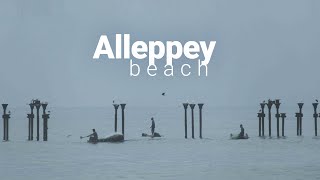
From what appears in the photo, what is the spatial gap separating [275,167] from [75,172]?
44.5 feet

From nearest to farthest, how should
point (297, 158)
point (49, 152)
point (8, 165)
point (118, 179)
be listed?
point (118, 179) → point (8, 165) → point (297, 158) → point (49, 152)

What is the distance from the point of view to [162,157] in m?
51.8

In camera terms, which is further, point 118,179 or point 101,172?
point 101,172

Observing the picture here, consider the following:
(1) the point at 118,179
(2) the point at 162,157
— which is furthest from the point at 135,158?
(1) the point at 118,179

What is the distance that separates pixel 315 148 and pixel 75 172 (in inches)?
1059

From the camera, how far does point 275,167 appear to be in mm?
43906

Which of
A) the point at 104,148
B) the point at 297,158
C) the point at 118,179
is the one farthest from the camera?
the point at 104,148

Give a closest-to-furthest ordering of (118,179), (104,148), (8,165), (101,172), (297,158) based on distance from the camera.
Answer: (118,179)
(101,172)
(8,165)
(297,158)
(104,148)

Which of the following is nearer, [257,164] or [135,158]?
[257,164]

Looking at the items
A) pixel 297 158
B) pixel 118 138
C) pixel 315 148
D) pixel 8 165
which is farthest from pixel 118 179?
pixel 118 138

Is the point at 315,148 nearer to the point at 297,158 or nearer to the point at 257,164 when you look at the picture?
the point at 297,158

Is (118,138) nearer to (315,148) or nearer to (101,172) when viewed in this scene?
(315,148)

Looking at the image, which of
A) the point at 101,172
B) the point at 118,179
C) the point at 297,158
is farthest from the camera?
the point at 297,158

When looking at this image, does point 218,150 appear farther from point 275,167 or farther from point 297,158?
point 275,167
